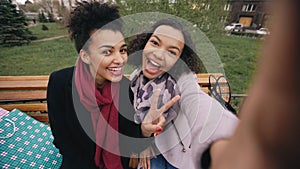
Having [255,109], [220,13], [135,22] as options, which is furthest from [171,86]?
[220,13]

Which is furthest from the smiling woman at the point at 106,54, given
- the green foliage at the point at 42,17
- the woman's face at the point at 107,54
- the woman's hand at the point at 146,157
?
the green foliage at the point at 42,17

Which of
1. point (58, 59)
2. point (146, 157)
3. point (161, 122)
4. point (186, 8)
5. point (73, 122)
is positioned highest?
point (186, 8)

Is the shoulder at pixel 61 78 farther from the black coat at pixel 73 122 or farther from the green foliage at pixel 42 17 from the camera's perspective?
the green foliage at pixel 42 17

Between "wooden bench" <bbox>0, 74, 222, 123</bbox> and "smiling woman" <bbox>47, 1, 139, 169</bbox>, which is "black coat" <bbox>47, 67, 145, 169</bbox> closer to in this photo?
"smiling woman" <bbox>47, 1, 139, 169</bbox>

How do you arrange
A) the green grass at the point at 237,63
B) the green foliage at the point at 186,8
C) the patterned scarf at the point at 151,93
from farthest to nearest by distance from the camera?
the green grass at the point at 237,63, the green foliage at the point at 186,8, the patterned scarf at the point at 151,93

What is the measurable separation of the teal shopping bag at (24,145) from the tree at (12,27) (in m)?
5.86

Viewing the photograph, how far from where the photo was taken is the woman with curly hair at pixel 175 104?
992 millimetres

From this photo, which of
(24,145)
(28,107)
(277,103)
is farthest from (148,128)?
(28,107)

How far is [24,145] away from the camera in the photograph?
4.88 feet

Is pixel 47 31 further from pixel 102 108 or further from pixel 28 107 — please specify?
pixel 102 108

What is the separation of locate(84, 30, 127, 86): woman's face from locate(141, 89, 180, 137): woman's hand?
27cm

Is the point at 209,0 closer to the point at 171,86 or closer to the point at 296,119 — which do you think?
the point at 171,86

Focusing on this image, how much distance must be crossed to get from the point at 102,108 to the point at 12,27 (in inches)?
277

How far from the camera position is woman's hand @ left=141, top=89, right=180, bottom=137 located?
92 centimetres
